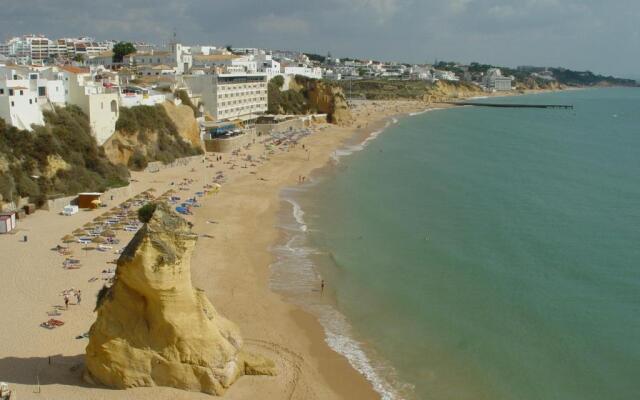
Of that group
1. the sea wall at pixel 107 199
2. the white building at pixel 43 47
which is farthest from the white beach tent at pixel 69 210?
the white building at pixel 43 47

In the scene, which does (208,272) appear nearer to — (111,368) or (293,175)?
(111,368)

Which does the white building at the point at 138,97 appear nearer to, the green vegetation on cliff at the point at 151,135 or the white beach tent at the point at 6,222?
the green vegetation on cliff at the point at 151,135

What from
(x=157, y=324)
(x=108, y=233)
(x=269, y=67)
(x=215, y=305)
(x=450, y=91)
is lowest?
(x=215, y=305)

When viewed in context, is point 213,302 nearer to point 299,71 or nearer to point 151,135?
point 151,135

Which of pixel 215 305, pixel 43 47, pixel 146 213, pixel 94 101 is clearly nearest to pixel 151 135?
pixel 94 101

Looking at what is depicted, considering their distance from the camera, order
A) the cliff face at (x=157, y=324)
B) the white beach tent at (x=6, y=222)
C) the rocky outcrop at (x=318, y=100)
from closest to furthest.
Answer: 1. the cliff face at (x=157, y=324)
2. the white beach tent at (x=6, y=222)
3. the rocky outcrop at (x=318, y=100)

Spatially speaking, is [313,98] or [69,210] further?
[313,98]

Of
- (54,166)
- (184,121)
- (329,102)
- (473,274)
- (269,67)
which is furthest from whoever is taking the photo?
(269,67)
